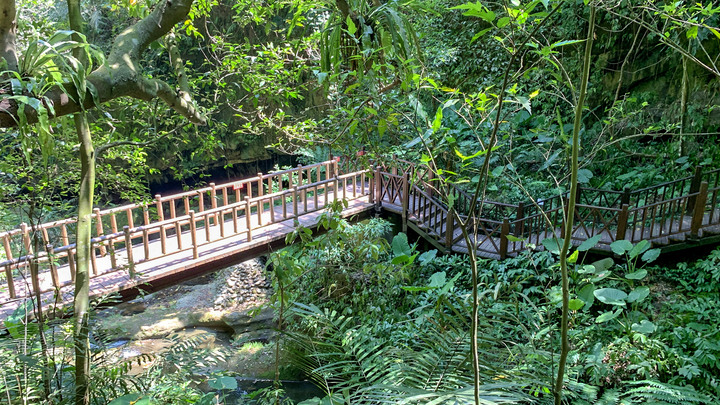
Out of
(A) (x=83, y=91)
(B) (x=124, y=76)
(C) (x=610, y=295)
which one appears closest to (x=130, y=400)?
(A) (x=83, y=91)

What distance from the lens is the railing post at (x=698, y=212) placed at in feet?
17.1

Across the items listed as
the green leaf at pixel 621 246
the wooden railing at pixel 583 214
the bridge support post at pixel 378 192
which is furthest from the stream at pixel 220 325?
the green leaf at pixel 621 246

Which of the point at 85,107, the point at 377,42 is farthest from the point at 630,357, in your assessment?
the point at 85,107

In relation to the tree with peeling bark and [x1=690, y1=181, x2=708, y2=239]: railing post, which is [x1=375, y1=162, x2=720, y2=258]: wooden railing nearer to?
[x1=690, y1=181, x2=708, y2=239]: railing post

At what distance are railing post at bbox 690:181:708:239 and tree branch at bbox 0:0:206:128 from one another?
5892mm

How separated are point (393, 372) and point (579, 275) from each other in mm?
3958

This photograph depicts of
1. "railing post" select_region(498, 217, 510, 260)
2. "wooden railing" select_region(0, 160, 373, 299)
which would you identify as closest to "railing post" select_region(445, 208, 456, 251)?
"railing post" select_region(498, 217, 510, 260)

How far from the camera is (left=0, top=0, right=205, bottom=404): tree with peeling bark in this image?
76.4 inches

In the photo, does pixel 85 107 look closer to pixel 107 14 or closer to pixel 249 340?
pixel 249 340

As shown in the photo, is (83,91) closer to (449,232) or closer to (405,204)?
(449,232)

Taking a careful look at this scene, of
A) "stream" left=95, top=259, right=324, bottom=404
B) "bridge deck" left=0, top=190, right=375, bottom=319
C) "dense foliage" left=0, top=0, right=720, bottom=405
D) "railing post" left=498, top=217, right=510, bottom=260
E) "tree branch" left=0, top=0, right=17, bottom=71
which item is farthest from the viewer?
"stream" left=95, top=259, right=324, bottom=404

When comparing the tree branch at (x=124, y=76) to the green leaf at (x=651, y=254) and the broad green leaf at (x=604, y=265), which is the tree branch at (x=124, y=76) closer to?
the broad green leaf at (x=604, y=265)

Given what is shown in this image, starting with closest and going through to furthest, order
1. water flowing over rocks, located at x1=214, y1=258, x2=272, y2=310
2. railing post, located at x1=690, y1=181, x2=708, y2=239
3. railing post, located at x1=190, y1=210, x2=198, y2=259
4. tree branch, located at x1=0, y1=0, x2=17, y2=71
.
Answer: tree branch, located at x1=0, y1=0, x2=17, y2=71
railing post, located at x1=690, y1=181, x2=708, y2=239
railing post, located at x1=190, y1=210, x2=198, y2=259
water flowing over rocks, located at x1=214, y1=258, x2=272, y2=310

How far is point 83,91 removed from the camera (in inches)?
83.9
